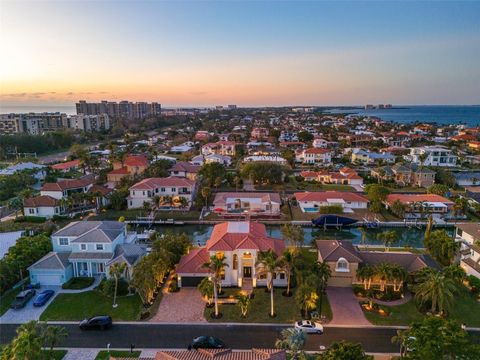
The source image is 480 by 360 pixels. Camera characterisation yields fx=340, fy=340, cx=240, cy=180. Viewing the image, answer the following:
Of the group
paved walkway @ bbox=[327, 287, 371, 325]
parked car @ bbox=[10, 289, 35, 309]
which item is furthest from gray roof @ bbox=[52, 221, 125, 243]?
paved walkway @ bbox=[327, 287, 371, 325]

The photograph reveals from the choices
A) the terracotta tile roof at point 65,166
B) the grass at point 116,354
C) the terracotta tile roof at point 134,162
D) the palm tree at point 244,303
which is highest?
the terracotta tile roof at point 134,162

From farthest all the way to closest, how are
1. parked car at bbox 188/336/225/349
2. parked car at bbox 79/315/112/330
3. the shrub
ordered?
the shrub
parked car at bbox 79/315/112/330
parked car at bbox 188/336/225/349

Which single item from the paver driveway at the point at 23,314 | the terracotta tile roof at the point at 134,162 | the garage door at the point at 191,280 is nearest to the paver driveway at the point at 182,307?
the garage door at the point at 191,280

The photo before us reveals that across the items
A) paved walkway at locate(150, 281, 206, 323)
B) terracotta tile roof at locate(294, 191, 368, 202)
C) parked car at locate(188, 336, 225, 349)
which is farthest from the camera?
terracotta tile roof at locate(294, 191, 368, 202)

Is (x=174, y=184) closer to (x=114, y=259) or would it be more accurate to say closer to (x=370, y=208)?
(x=114, y=259)

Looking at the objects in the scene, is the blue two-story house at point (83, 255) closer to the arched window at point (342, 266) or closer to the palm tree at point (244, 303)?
the palm tree at point (244, 303)

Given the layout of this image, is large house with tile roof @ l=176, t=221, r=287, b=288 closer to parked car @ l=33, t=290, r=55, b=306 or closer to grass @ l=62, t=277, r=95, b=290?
grass @ l=62, t=277, r=95, b=290

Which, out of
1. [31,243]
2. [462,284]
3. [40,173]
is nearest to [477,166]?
[462,284]
